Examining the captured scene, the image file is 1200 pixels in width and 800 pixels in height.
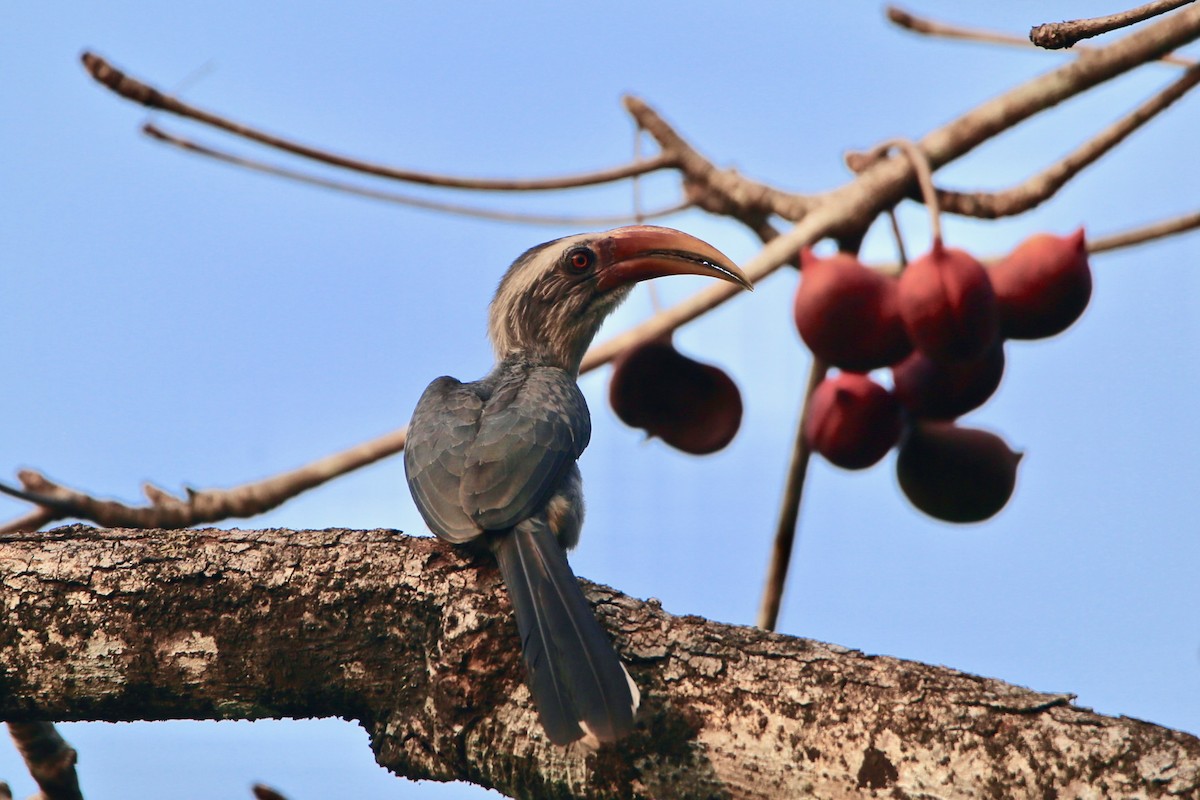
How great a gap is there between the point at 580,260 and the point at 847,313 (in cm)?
111

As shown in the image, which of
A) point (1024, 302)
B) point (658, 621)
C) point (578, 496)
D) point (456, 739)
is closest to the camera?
point (456, 739)

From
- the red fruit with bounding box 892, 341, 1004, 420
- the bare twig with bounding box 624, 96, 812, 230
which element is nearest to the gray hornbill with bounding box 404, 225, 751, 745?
the bare twig with bounding box 624, 96, 812, 230

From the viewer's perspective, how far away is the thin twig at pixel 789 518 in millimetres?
4426

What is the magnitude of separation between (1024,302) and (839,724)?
6.93ft

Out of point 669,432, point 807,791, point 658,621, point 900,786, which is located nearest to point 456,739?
point 658,621

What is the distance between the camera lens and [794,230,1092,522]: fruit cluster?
13.1 feet

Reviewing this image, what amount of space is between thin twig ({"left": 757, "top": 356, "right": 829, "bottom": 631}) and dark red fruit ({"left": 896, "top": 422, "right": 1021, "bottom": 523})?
35 centimetres

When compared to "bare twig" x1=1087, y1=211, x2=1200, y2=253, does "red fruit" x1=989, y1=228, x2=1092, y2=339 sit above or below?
below

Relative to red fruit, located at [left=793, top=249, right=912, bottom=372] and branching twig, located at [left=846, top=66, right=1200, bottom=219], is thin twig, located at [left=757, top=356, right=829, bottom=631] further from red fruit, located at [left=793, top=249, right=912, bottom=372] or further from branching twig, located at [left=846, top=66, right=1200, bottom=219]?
branching twig, located at [left=846, top=66, right=1200, bottom=219]

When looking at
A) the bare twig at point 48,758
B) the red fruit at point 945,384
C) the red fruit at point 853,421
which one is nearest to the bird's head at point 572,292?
the red fruit at point 853,421

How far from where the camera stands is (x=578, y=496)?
142 inches

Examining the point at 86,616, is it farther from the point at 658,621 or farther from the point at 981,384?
the point at 981,384

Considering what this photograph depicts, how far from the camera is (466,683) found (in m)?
2.63

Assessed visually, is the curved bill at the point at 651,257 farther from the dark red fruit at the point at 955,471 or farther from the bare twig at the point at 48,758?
the bare twig at the point at 48,758
